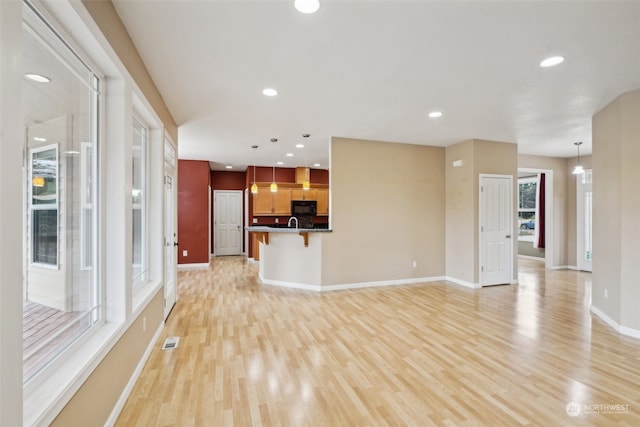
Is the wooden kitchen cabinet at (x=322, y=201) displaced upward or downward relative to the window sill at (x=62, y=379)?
upward

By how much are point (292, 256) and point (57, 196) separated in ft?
13.6

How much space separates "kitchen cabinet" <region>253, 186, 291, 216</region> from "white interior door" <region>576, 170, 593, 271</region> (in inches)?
289

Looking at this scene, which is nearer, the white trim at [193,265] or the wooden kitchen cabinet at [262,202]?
the white trim at [193,265]

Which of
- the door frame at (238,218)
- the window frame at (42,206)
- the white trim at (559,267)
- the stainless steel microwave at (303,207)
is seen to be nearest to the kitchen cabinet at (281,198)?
the stainless steel microwave at (303,207)

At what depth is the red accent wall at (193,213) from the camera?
749 cm

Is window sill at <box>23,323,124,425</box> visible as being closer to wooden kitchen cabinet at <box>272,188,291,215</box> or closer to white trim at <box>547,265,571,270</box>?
wooden kitchen cabinet at <box>272,188,291,215</box>

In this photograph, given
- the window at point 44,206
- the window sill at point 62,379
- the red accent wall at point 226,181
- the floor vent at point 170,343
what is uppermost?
the red accent wall at point 226,181

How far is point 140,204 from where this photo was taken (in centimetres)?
318

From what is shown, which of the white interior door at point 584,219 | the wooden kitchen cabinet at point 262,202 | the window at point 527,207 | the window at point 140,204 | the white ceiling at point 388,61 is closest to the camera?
the white ceiling at point 388,61

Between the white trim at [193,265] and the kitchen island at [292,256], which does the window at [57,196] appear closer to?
the kitchen island at [292,256]

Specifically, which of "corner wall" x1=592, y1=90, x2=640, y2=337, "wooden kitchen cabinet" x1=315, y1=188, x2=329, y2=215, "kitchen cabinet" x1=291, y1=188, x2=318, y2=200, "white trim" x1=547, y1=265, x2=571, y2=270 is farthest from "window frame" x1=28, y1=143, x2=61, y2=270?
"white trim" x1=547, y1=265, x2=571, y2=270

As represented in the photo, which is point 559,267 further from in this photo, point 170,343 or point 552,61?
point 170,343

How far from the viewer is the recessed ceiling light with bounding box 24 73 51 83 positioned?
4.39ft

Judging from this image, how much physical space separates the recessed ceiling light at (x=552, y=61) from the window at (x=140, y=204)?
3.83m
